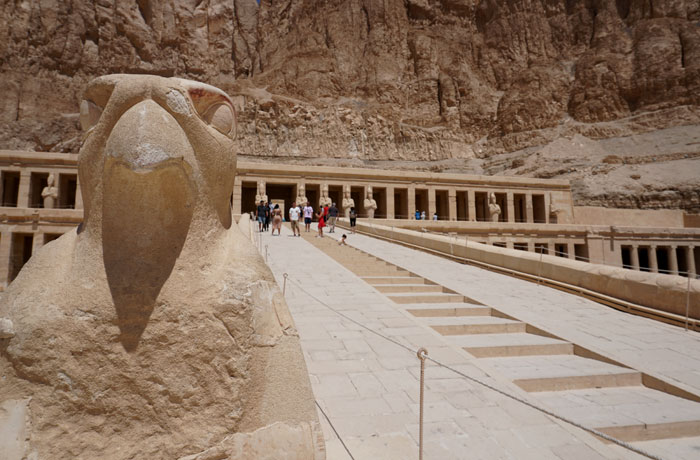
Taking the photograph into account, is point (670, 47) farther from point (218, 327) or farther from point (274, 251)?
point (218, 327)

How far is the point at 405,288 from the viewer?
7453mm

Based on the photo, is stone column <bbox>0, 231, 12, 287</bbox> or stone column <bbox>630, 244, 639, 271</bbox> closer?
stone column <bbox>0, 231, 12, 287</bbox>

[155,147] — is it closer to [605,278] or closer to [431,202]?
[605,278]

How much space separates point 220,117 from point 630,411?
388 cm

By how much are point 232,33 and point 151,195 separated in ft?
181

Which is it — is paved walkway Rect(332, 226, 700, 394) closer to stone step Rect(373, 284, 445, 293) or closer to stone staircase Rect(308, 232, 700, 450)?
stone staircase Rect(308, 232, 700, 450)

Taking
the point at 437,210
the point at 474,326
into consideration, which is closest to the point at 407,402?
the point at 474,326

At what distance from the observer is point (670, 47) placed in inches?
1561

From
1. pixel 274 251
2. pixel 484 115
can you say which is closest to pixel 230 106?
pixel 274 251

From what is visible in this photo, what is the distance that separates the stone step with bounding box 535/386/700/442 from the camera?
3184 millimetres

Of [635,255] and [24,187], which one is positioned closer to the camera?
[635,255]

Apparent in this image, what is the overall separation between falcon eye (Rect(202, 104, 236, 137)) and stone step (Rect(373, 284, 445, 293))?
18.1 ft

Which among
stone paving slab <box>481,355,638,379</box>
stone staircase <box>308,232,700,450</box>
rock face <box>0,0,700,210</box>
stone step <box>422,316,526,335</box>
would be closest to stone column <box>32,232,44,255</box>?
stone staircase <box>308,232,700,450</box>

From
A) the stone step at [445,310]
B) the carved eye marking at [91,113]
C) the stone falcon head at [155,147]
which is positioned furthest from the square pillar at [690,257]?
the carved eye marking at [91,113]
